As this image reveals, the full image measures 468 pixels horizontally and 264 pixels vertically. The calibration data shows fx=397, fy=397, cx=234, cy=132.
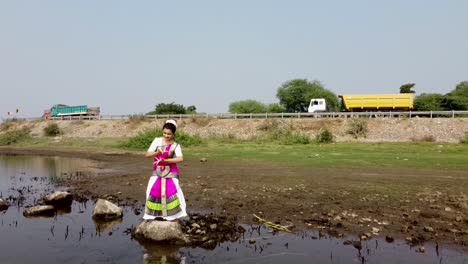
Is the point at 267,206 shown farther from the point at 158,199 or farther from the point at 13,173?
the point at 13,173

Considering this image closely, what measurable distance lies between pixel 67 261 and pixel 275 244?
4.08m

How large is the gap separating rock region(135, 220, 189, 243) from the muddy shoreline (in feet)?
7.25

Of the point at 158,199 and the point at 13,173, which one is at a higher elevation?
the point at 158,199

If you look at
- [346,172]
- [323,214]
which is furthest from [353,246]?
[346,172]

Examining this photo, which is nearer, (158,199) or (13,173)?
(158,199)

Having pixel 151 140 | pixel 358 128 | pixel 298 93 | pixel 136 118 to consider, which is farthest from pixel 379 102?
pixel 298 93

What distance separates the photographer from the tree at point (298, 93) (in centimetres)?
8456

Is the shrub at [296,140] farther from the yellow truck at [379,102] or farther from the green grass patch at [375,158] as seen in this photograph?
the yellow truck at [379,102]

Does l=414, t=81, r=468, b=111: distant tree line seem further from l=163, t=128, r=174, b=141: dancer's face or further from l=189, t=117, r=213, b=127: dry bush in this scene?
l=163, t=128, r=174, b=141: dancer's face

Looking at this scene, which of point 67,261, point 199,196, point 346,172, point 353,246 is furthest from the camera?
point 346,172

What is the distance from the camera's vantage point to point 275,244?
833 cm

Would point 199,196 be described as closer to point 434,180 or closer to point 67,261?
point 67,261

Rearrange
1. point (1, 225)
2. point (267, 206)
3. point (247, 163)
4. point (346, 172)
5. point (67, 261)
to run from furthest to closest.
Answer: point (247, 163) < point (346, 172) < point (267, 206) < point (1, 225) < point (67, 261)

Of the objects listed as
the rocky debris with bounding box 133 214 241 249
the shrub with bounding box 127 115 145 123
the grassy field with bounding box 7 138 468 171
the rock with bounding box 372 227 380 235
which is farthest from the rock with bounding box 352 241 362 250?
the shrub with bounding box 127 115 145 123
